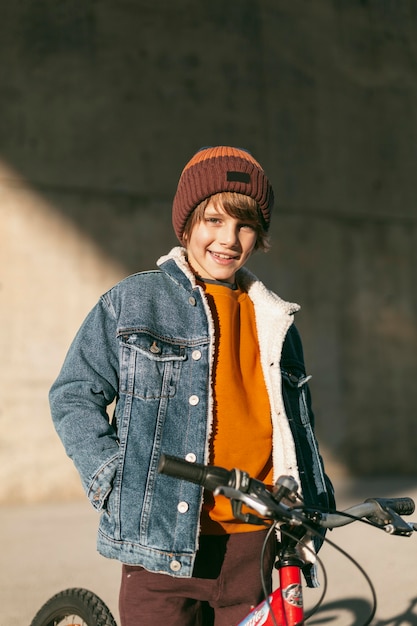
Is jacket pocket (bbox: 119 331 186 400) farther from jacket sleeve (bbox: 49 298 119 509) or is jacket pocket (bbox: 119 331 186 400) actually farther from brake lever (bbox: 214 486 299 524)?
brake lever (bbox: 214 486 299 524)

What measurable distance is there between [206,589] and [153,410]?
1.50 feet

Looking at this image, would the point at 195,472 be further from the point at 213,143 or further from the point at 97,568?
the point at 213,143

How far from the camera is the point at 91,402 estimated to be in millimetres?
1670

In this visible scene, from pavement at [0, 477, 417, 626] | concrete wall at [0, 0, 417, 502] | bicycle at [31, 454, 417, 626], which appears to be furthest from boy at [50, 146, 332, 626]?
concrete wall at [0, 0, 417, 502]

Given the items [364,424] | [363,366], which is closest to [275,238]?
[363,366]

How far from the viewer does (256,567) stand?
1.75 metres

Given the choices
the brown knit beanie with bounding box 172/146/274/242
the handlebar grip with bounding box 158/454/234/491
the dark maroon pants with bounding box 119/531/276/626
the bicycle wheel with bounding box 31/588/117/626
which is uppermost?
the brown knit beanie with bounding box 172/146/274/242

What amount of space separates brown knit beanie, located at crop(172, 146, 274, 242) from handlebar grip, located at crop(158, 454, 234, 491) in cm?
90

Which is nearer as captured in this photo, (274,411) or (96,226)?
(274,411)

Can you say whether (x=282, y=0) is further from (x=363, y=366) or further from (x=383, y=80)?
(x=363, y=366)

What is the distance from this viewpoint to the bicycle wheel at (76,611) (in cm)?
203

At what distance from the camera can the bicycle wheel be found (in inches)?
79.7

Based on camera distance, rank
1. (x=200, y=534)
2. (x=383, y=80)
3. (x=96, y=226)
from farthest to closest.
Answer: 1. (x=383, y=80)
2. (x=96, y=226)
3. (x=200, y=534)

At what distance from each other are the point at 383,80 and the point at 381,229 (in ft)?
5.06
